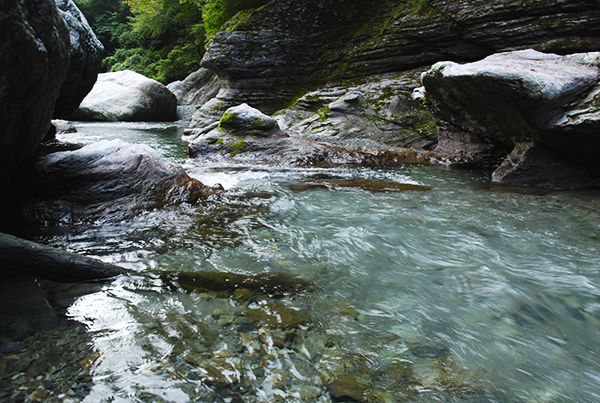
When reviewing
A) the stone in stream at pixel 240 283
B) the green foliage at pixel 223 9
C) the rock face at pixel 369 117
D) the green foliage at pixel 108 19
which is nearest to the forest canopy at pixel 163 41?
the green foliage at pixel 108 19

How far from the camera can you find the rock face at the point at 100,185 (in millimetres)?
3918

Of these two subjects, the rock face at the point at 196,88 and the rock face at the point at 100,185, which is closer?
the rock face at the point at 100,185

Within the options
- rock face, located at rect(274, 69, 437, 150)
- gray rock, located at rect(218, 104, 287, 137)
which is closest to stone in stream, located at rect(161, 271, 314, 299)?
gray rock, located at rect(218, 104, 287, 137)

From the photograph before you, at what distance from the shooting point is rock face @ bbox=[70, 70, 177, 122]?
57.8 ft

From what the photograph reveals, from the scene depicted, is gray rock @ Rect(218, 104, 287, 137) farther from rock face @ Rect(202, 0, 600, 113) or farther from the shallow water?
rock face @ Rect(202, 0, 600, 113)

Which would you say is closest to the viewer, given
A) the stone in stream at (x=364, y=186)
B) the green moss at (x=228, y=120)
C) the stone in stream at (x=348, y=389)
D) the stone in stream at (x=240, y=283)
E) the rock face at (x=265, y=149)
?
the stone in stream at (x=348, y=389)

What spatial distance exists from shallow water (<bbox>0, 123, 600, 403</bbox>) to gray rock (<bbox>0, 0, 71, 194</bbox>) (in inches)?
41.8

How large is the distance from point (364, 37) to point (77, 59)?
9502 mm

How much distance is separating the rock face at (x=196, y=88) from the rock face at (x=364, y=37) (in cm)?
1067

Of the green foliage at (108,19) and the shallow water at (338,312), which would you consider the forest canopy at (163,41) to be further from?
the shallow water at (338,312)

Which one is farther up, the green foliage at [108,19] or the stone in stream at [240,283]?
the green foliage at [108,19]

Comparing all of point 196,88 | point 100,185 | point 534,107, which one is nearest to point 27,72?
point 100,185

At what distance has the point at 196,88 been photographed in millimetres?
25438

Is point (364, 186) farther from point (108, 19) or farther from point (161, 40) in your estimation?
point (108, 19)
